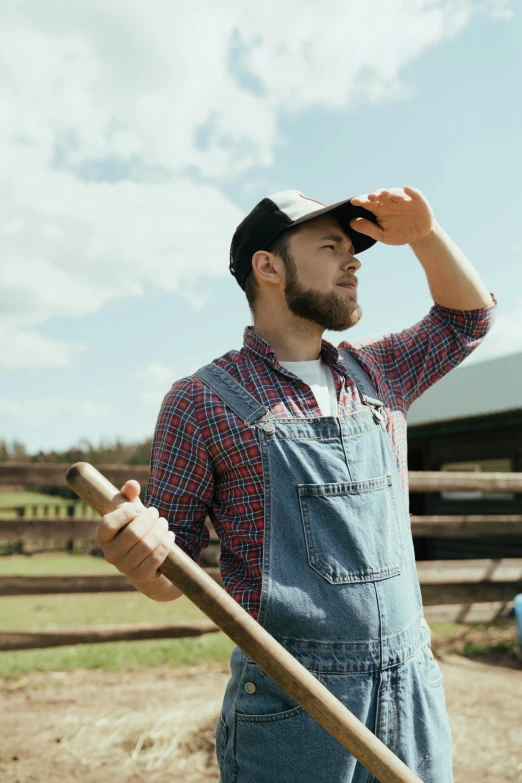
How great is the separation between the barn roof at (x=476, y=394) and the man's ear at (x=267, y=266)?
751 cm

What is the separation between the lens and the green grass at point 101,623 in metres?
4.86

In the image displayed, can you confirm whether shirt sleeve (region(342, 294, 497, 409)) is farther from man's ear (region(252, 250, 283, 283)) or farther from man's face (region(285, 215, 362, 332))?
man's ear (region(252, 250, 283, 283))

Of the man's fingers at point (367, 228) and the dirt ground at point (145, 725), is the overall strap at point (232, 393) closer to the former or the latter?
the man's fingers at point (367, 228)

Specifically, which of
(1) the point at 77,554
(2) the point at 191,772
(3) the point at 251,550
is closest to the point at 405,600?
(3) the point at 251,550

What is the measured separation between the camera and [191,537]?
1.63m

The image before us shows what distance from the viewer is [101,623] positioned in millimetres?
7887

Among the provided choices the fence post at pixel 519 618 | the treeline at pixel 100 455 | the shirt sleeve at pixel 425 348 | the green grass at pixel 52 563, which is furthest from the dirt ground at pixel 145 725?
the treeline at pixel 100 455

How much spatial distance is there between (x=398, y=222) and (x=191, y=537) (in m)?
1.06

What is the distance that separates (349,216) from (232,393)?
66 centimetres

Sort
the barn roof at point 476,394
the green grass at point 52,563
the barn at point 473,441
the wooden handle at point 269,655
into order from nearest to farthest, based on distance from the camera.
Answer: the wooden handle at point 269,655, the barn at point 473,441, the barn roof at point 476,394, the green grass at point 52,563

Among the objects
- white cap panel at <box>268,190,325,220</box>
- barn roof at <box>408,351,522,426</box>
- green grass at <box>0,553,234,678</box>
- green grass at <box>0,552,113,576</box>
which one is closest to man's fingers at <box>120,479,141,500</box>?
white cap panel at <box>268,190,325,220</box>

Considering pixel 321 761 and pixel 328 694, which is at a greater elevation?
pixel 328 694

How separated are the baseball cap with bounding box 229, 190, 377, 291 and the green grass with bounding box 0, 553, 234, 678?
3.77m

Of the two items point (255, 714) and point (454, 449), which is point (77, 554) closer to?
point (454, 449)
